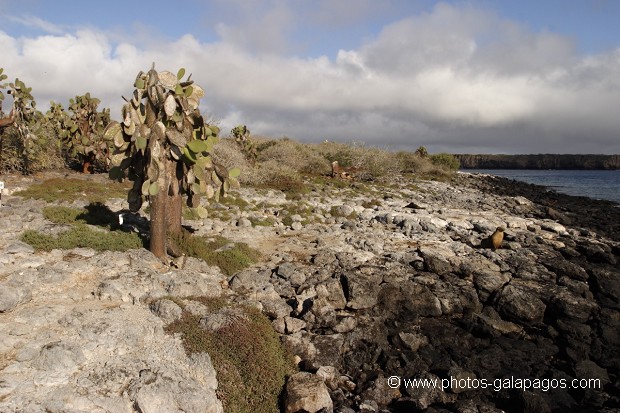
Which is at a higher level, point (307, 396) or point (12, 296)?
point (12, 296)

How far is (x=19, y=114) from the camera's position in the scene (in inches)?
705

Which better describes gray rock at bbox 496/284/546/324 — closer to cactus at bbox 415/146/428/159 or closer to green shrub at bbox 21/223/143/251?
green shrub at bbox 21/223/143/251

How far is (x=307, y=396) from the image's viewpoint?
628 centimetres

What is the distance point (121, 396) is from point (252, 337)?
2.36 metres

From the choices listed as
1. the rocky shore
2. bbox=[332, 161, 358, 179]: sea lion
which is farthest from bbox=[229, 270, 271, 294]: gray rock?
bbox=[332, 161, 358, 179]: sea lion

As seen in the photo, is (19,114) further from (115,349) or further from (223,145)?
(115,349)

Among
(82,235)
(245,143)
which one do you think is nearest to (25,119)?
(82,235)

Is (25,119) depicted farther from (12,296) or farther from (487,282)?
(487,282)

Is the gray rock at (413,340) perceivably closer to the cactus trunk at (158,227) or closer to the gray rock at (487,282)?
the gray rock at (487,282)

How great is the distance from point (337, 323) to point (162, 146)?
5.53 m

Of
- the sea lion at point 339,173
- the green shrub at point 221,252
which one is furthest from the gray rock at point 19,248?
the sea lion at point 339,173

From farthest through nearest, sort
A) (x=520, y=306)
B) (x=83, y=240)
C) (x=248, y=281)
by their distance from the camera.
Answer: (x=83, y=240) → (x=248, y=281) → (x=520, y=306)

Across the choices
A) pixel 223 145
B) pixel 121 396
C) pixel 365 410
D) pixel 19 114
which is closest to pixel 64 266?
pixel 121 396

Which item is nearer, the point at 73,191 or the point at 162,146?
the point at 162,146
